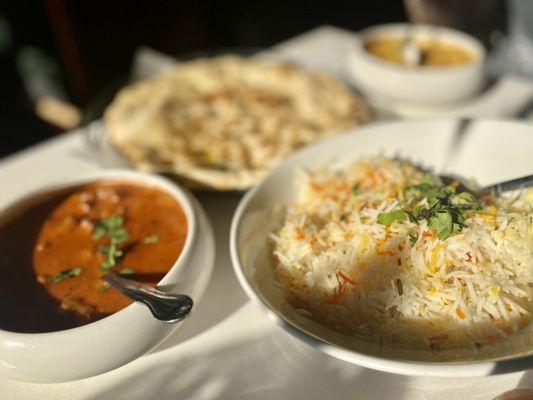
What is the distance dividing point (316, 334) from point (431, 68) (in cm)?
191

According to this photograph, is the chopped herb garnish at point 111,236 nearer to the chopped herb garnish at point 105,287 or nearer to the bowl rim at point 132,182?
the chopped herb garnish at point 105,287

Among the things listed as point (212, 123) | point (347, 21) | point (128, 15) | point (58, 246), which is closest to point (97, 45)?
point (128, 15)

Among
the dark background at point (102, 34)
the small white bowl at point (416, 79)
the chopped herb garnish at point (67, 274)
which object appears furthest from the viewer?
the dark background at point (102, 34)

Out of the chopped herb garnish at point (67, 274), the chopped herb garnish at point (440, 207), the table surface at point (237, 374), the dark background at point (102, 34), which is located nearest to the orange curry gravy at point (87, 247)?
the chopped herb garnish at point (67, 274)

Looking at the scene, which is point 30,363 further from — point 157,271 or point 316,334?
point 316,334

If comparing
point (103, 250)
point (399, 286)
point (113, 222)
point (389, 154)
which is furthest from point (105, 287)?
point (389, 154)

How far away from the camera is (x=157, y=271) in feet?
4.80

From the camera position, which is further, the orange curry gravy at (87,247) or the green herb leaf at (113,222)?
the green herb leaf at (113,222)

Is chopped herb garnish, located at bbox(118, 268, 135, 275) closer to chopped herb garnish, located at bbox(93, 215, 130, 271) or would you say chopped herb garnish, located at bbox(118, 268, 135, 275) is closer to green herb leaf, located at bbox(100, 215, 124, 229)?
chopped herb garnish, located at bbox(93, 215, 130, 271)

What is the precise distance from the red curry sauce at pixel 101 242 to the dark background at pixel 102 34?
3.32 meters

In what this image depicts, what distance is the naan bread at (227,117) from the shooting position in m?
2.02

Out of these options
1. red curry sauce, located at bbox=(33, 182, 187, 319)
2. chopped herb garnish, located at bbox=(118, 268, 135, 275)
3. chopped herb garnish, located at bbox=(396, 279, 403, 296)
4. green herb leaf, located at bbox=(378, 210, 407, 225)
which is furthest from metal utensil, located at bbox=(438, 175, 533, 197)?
chopped herb garnish, located at bbox=(118, 268, 135, 275)

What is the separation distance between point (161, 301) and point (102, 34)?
Result: 494cm

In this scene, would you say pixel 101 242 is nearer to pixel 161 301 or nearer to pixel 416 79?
pixel 161 301
